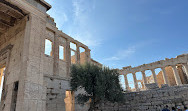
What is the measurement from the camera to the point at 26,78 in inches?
145

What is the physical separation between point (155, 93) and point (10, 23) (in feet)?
32.4

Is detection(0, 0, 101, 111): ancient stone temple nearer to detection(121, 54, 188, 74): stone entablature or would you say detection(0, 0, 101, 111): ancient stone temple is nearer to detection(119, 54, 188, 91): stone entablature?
detection(119, 54, 188, 91): stone entablature

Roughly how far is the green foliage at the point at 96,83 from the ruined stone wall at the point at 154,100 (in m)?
0.96

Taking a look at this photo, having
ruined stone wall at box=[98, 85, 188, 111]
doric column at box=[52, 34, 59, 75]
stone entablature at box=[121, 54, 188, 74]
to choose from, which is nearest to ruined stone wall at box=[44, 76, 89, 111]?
doric column at box=[52, 34, 59, 75]

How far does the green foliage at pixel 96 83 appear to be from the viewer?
9.12 m

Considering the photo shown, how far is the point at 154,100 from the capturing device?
9.07m

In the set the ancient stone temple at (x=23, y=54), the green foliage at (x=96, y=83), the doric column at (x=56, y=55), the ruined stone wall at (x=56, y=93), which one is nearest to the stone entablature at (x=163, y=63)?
the green foliage at (x=96, y=83)

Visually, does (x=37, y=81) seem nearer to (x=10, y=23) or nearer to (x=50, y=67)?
(x=10, y=23)

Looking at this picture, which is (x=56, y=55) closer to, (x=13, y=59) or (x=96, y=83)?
(x=96, y=83)

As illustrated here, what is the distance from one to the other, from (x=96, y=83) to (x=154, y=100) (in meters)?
4.34

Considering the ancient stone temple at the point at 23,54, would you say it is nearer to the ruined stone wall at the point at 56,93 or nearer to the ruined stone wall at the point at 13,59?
the ruined stone wall at the point at 13,59

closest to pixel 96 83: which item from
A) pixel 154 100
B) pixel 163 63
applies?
pixel 154 100

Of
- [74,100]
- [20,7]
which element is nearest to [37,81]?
[20,7]

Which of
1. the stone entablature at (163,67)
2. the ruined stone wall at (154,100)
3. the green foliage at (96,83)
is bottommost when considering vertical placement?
the ruined stone wall at (154,100)
